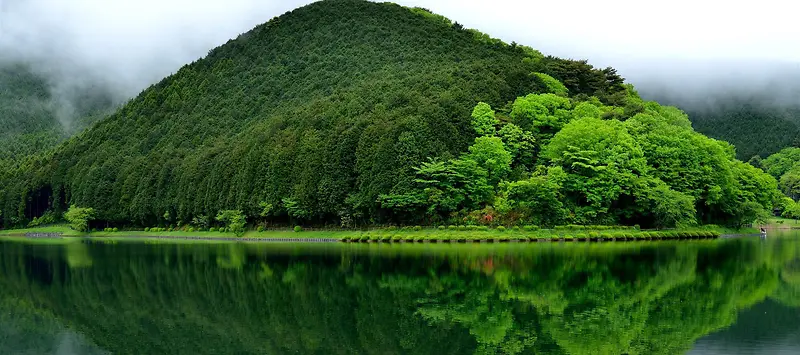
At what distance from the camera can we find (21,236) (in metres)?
138

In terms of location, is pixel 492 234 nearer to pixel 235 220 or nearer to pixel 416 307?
pixel 235 220

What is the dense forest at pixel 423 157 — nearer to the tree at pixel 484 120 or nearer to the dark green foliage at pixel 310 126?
the tree at pixel 484 120

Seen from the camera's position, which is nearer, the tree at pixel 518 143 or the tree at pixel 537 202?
the tree at pixel 537 202

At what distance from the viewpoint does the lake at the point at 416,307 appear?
79.8 feet

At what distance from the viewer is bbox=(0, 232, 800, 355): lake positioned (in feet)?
79.8

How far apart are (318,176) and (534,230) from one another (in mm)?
30989

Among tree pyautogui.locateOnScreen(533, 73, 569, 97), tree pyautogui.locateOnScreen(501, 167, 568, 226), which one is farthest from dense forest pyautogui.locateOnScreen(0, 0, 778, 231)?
tree pyautogui.locateOnScreen(533, 73, 569, 97)

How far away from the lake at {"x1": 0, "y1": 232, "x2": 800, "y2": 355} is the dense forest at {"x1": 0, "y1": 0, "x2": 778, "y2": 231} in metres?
33.4

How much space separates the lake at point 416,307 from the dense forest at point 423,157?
33.4 meters

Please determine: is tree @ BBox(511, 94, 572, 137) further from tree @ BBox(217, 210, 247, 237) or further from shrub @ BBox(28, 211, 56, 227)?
shrub @ BBox(28, 211, 56, 227)

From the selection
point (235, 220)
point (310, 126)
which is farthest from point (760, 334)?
point (310, 126)

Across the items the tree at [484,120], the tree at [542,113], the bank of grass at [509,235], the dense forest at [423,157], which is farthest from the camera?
the tree at [542,113]

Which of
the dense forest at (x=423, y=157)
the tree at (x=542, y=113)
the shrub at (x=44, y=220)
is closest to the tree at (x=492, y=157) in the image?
the dense forest at (x=423, y=157)

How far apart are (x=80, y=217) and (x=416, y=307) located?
118 meters
